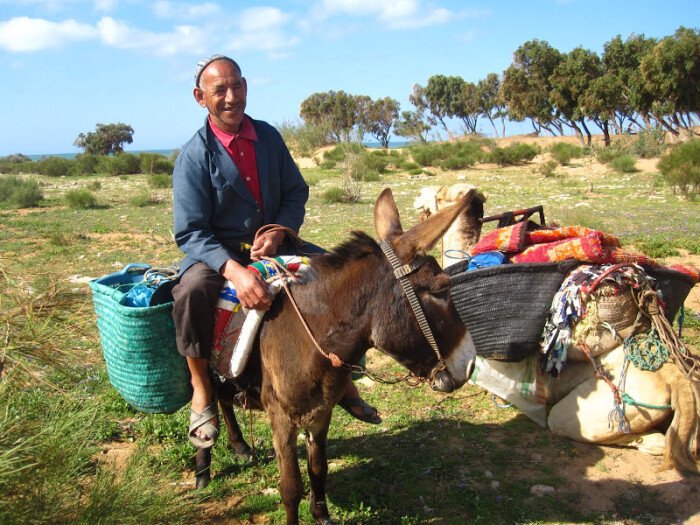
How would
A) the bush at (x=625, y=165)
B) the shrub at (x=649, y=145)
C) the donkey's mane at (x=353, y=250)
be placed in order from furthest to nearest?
the shrub at (x=649, y=145) → the bush at (x=625, y=165) → the donkey's mane at (x=353, y=250)

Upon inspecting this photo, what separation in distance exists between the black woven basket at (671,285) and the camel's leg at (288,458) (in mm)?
2846

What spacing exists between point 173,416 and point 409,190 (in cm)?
1543

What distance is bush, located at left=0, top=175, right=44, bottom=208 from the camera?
17.2 meters

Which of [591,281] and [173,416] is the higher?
[591,281]

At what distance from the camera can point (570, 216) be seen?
1157 cm

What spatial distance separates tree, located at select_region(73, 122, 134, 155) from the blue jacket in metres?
52.3

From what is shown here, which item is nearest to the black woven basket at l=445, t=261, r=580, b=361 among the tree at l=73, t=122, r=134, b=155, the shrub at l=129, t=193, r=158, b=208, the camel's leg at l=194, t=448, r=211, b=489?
the camel's leg at l=194, t=448, r=211, b=489

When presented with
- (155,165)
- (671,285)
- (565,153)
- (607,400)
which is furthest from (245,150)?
(155,165)

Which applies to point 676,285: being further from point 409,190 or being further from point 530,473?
point 409,190

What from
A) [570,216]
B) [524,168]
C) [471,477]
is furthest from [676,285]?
[524,168]

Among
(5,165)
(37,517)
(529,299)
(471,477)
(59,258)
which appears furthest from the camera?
(5,165)

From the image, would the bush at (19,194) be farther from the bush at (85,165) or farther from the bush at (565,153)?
the bush at (565,153)

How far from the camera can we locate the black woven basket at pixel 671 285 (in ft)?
13.1

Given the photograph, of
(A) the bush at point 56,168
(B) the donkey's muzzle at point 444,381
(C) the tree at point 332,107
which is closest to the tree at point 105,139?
(A) the bush at point 56,168
